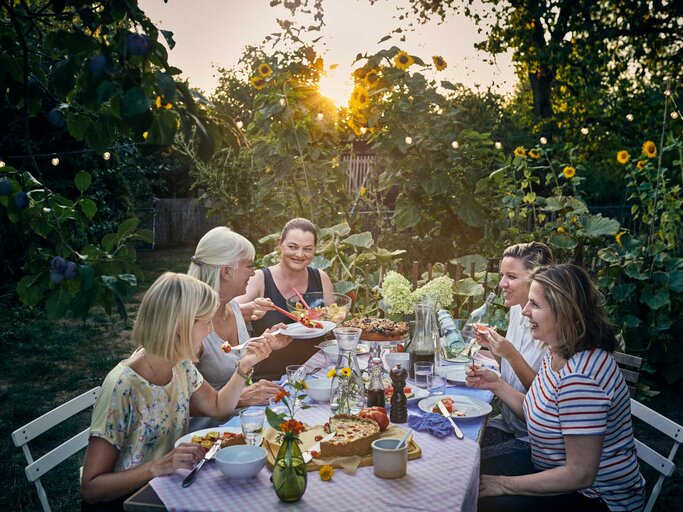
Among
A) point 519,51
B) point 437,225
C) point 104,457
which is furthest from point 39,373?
point 519,51

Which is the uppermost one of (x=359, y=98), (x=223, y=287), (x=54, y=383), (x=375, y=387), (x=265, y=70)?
(x=265, y=70)

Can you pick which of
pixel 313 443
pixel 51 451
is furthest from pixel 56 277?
pixel 51 451

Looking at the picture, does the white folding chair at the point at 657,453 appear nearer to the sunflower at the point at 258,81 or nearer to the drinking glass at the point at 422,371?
the drinking glass at the point at 422,371

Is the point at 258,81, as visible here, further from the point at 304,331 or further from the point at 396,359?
the point at 396,359

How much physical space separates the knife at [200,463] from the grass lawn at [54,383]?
2.04 metres

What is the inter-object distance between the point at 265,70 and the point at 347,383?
410cm

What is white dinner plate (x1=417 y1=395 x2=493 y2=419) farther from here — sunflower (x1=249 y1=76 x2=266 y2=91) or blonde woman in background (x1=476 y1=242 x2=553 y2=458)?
sunflower (x1=249 y1=76 x2=266 y2=91)

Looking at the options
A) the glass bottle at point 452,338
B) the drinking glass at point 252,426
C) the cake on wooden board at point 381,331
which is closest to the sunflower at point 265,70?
the cake on wooden board at point 381,331

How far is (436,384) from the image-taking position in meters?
2.55

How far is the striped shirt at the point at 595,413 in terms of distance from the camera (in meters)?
1.99

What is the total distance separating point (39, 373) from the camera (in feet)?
18.4

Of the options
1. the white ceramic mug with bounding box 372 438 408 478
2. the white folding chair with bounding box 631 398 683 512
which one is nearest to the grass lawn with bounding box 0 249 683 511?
the white folding chair with bounding box 631 398 683 512

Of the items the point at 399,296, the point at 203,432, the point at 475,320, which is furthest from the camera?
the point at 399,296

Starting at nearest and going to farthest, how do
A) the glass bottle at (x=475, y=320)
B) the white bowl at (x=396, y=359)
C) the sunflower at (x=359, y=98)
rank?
the white bowl at (x=396, y=359)
the glass bottle at (x=475, y=320)
the sunflower at (x=359, y=98)
